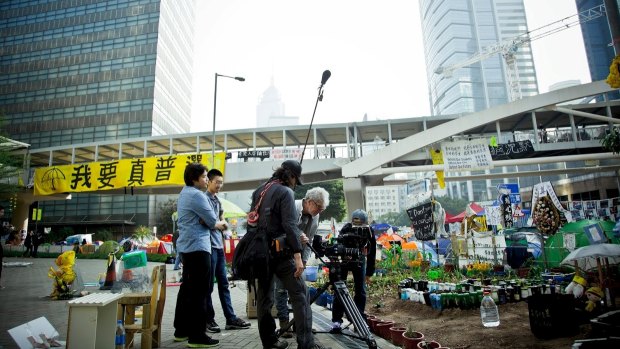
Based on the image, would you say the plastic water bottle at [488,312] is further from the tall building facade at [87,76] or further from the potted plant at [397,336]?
the tall building facade at [87,76]

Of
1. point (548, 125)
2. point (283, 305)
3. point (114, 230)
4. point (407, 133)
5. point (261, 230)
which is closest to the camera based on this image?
point (261, 230)

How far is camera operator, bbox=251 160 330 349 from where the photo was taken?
9.75 ft

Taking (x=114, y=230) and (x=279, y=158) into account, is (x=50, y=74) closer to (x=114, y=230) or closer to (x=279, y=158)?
(x=114, y=230)

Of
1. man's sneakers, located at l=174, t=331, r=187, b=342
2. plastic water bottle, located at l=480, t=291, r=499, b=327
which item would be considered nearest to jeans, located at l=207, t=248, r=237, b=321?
man's sneakers, located at l=174, t=331, r=187, b=342

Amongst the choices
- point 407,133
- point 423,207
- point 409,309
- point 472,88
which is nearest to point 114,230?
point 407,133

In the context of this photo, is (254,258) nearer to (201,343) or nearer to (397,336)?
(201,343)

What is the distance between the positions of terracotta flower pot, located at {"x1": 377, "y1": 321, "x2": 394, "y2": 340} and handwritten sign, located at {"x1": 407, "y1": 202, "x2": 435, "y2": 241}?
6293 millimetres

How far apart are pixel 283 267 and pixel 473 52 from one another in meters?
126

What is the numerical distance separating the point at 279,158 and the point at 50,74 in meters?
44.3

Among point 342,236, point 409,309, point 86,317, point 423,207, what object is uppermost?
point 423,207

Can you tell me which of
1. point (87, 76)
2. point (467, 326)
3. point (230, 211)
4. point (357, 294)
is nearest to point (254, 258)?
point (357, 294)

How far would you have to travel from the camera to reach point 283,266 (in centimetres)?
306

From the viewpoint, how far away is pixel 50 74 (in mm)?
44750

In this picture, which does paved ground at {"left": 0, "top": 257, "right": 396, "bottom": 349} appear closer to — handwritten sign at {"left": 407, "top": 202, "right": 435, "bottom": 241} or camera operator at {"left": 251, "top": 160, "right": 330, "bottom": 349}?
camera operator at {"left": 251, "top": 160, "right": 330, "bottom": 349}
